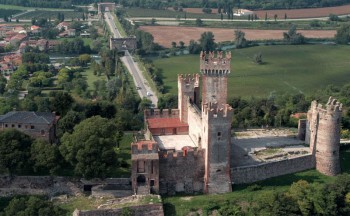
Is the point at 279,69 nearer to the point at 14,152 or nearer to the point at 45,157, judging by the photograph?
the point at 45,157

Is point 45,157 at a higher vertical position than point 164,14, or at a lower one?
lower

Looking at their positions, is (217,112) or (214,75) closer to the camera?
(217,112)

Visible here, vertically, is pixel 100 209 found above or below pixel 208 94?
below

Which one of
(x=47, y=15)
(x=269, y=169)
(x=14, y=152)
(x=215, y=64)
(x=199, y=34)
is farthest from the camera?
(x=47, y=15)

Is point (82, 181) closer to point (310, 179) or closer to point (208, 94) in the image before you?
point (208, 94)

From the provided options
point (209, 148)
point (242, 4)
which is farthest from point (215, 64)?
point (242, 4)

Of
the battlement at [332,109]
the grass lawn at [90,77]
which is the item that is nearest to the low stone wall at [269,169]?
the battlement at [332,109]

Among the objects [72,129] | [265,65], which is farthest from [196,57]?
[72,129]

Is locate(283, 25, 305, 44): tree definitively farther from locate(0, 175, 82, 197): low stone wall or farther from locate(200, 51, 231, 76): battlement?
locate(0, 175, 82, 197): low stone wall
